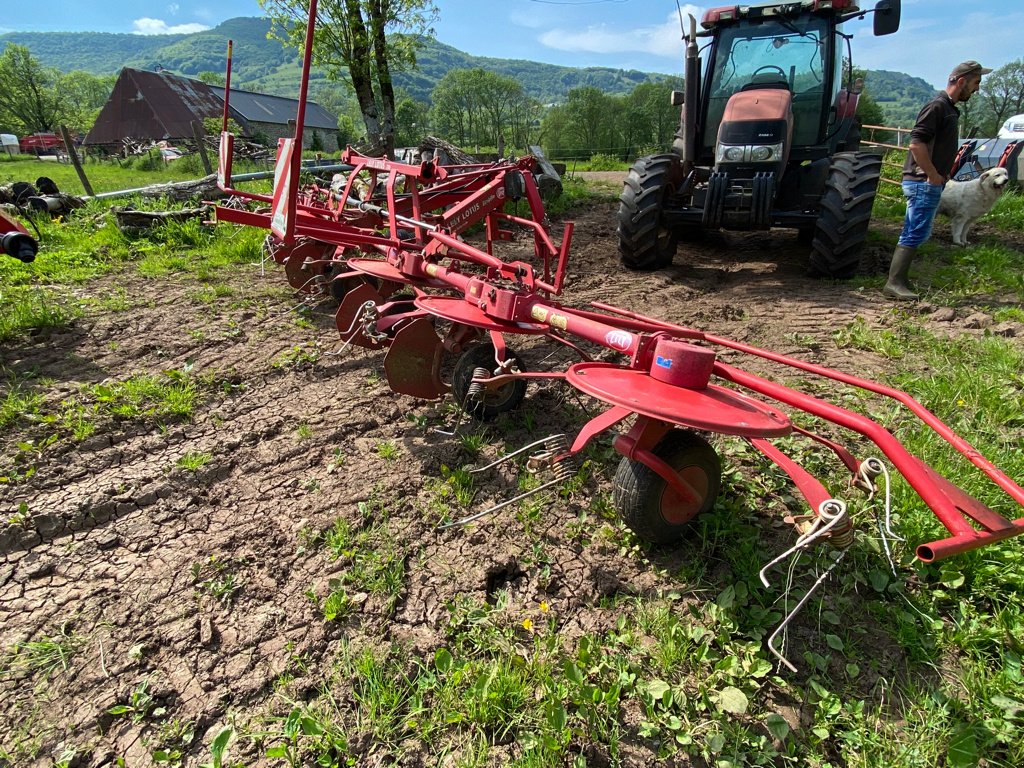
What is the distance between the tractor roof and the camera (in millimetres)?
5414

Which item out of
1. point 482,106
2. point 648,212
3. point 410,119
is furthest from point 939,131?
point 482,106

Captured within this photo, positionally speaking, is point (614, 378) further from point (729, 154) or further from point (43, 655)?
Result: point (729, 154)

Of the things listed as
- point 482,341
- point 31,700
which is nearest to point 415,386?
point 482,341

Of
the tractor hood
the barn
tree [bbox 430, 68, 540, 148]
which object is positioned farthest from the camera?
tree [bbox 430, 68, 540, 148]

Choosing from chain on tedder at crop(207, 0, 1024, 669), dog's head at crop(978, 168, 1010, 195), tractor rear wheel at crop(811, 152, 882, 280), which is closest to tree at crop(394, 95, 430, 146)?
dog's head at crop(978, 168, 1010, 195)

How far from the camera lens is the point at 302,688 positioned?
1739 millimetres

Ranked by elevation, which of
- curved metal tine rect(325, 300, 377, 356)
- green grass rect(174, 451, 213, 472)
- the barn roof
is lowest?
green grass rect(174, 451, 213, 472)

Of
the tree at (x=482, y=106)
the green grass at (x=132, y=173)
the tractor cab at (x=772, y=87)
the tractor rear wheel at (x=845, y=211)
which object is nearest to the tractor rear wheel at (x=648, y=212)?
the tractor cab at (x=772, y=87)

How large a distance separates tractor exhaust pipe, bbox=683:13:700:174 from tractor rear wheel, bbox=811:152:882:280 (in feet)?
4.86

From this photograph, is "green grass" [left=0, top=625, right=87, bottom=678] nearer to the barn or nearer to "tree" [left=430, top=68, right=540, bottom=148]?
the barn

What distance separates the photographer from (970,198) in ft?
21.0

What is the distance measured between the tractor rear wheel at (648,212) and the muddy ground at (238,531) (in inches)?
69.1

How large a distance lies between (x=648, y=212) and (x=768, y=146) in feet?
4.14

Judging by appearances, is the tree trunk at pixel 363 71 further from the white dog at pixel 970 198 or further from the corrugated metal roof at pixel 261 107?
the corrugated metal roof at pixel 261 107
